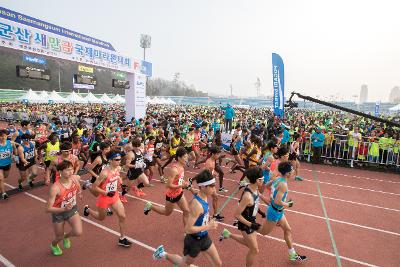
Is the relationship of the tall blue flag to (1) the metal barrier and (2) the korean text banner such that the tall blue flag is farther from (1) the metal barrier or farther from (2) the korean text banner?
(2) the korean text banner

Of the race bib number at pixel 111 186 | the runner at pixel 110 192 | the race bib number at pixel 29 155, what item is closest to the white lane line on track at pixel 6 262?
the runner at pixel 110 192

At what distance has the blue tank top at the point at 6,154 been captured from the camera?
738 cm

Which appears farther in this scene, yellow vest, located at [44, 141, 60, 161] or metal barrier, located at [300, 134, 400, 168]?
metal barrier, located at [300, 134, 400, 168]

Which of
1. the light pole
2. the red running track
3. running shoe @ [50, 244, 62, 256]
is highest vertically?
the light pole

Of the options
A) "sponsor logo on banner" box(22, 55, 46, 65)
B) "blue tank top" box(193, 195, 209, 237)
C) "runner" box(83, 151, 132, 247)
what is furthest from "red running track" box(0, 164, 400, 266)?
"sponsor logo on banner" box(22, 55, 46, 65)

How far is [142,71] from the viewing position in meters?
21.7

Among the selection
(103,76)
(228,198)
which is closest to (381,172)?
(228,198)

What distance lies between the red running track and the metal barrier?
13.2 ft

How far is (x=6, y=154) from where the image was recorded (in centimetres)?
747

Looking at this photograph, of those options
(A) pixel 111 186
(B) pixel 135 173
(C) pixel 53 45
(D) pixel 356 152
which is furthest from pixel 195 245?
(C) pixel 53 45

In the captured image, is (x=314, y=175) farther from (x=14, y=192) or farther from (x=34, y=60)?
(x=34, y=60)

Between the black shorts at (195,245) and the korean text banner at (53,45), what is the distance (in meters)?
12.7

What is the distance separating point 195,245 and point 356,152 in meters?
12.4

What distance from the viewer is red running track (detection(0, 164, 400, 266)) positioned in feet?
16.8
